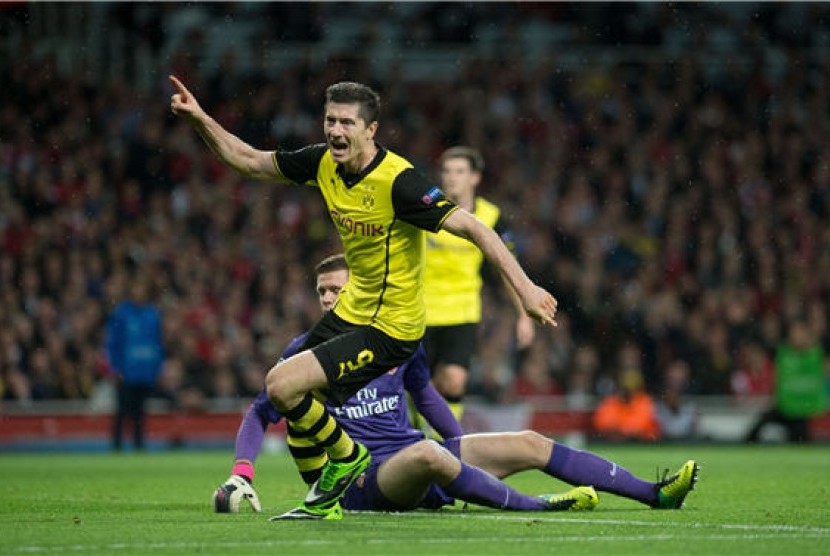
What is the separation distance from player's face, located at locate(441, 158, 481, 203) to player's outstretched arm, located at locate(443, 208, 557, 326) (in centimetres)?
412

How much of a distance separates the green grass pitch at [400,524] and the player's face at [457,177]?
6.89 feet

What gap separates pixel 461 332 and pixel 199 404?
824 centimetres

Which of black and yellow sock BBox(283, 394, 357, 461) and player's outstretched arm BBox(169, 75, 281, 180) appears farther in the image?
player's outstretched arm BBox(169, 75, 281, 180)

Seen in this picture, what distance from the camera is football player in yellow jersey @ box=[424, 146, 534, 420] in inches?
460

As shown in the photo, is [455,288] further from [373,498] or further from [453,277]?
[373,498]

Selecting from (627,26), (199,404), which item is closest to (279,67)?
(627,26)

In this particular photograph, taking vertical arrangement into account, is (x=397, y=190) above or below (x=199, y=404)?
above

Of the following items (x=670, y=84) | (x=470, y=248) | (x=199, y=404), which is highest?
(x=670, y=84)

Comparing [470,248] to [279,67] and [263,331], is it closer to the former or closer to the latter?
[263,331]

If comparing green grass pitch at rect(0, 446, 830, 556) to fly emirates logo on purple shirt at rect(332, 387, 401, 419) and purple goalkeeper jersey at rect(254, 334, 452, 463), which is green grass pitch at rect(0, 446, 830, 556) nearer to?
purple goalkeeper jersey at rect(254, 334, 452, 463)

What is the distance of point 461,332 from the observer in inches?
466

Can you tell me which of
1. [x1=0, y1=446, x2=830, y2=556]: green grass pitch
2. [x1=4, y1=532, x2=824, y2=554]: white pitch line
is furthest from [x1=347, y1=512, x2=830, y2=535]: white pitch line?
[x1=4, y1=532, x2=824, y2=554]: white pitch line

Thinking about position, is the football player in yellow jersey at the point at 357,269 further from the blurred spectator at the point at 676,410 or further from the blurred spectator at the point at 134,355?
the blurred spectator at the point at 676,410

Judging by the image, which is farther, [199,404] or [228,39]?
[228,39]
